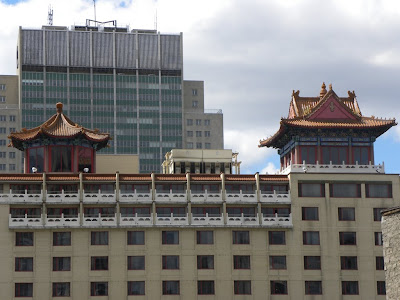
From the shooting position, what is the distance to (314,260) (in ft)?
412

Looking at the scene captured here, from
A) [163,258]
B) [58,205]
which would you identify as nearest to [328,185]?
[163,258]

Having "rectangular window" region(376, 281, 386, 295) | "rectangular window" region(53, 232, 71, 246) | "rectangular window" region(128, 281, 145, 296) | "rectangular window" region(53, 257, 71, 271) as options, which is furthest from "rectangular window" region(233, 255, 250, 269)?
"rectangular window" region(53, 232, 71, 246)

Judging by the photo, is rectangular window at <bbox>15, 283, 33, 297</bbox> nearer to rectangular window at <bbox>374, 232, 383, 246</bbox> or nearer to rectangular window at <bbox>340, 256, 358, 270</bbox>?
rectangular window at <bbox>340, 256, 358, 270</bbox>

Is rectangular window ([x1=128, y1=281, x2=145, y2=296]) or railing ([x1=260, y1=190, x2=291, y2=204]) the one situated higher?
railing ([x1=260, y1=190, x2=291, y2=204])

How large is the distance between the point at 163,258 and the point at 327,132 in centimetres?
3061

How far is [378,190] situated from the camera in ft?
422

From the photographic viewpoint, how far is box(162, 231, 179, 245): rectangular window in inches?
4894

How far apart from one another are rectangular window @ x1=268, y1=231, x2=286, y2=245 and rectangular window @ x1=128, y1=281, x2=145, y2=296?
18276 mm

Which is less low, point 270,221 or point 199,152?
point 199,152

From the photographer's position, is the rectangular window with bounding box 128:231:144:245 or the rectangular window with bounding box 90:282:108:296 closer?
the rectangular window with bounding box 90:282:108:296

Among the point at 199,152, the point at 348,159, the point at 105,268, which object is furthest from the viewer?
the point at 199,152

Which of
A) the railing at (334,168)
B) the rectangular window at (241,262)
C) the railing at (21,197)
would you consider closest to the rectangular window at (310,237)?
the rectangular window at (241,262)

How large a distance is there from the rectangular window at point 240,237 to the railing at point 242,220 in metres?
1.36

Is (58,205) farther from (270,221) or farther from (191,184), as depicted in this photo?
(270,221)
